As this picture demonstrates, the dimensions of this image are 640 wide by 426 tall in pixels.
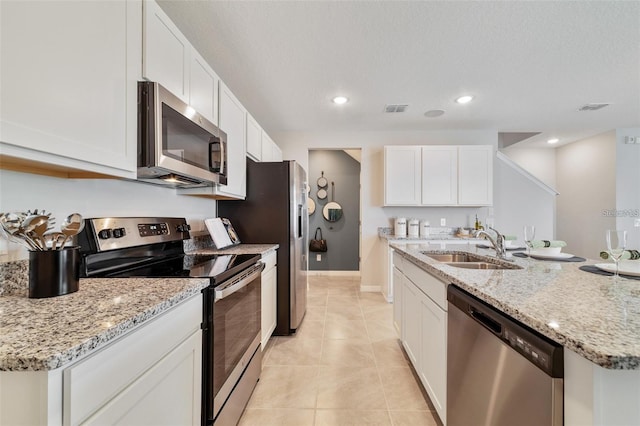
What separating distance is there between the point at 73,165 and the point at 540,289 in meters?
1.69

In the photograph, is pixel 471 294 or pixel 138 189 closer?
pixel 471 294

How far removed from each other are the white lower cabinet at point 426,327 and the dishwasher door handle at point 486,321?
0.28m

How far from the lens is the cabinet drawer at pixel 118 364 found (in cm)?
58

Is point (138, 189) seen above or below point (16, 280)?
above

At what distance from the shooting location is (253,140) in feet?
8.77

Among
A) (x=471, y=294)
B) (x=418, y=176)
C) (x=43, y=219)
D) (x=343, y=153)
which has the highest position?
(x=343, y=153)

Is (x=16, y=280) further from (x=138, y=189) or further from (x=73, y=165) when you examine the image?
(x=138, y=189)

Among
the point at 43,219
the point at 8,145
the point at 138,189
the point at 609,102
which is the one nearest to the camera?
the point at 8,145

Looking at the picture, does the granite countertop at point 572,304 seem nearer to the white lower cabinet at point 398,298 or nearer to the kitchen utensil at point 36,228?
the white lower cabinet at point 398,298

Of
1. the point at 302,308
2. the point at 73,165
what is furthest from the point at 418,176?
the point at 73,165

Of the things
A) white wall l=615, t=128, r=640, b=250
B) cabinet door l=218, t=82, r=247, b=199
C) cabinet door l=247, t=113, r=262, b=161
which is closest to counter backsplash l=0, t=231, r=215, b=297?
cabinet door l=218, t=82, r=247, b=199

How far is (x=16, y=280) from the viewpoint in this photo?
Result: 0.93 metres

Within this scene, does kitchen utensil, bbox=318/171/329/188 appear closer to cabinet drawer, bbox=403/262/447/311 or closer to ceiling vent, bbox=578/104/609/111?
cabinet drawer, bbox=403/262/447/311

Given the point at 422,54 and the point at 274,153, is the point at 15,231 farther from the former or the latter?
the point at 274,153
